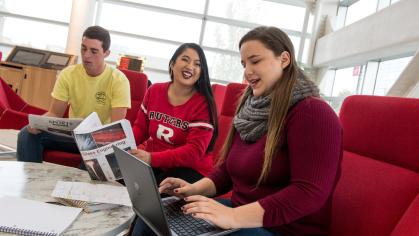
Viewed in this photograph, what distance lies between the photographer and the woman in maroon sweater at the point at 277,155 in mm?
962

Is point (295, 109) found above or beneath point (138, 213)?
above

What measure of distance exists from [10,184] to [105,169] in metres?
0.32

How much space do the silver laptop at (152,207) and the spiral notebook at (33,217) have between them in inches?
6.6

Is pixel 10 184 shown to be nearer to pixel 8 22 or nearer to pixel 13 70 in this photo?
pixel 13 70

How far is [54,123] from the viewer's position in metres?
→ 1.78

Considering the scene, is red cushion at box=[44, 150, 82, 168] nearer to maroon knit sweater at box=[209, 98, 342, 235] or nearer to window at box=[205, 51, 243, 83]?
maroon knit sweater at box=[209, 98, 342, 235]

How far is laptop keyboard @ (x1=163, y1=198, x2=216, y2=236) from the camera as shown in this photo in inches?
39.5

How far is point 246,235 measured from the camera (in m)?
0.98

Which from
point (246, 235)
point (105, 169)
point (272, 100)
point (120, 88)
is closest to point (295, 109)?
point (272, 100)

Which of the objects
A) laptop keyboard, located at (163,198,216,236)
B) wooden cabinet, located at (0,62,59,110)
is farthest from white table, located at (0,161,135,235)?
wooden cabinet, located at (0,62,59,110)

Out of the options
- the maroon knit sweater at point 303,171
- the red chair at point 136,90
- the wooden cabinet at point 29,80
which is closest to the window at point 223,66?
the wooden cabinet at point 29,80

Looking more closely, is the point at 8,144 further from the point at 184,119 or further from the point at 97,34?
the point at 184,119

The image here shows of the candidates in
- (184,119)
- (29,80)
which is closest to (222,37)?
(29,80)

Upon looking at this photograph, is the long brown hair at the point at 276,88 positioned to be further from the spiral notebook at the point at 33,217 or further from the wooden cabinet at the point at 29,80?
the wooden cabinet at the point at 29,80
